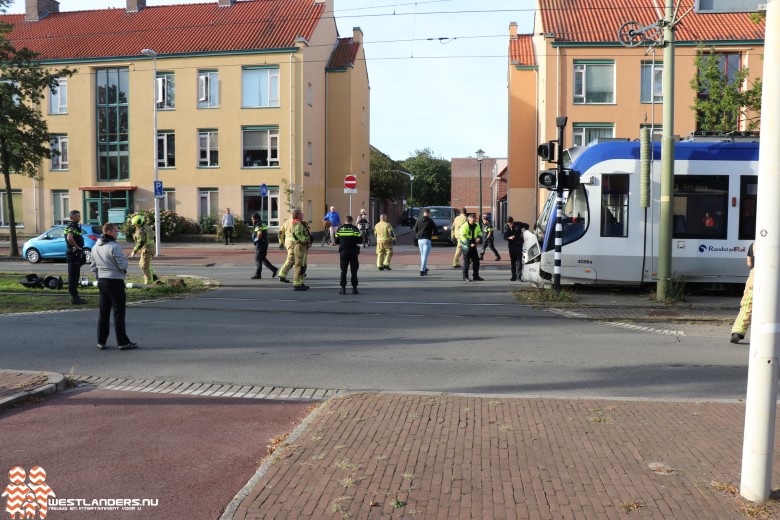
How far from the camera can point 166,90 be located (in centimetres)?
3722

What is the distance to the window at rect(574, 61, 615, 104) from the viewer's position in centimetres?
3462

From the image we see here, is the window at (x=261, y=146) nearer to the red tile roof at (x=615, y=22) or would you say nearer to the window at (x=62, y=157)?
the window at (x=62, y=157)

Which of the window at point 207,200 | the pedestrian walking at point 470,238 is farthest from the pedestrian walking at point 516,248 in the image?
the window at point 207,200

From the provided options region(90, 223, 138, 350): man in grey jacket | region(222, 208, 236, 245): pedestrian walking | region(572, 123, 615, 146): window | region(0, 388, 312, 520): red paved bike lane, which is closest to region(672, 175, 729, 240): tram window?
region(0, 388, 312, 520): red paved bike lane

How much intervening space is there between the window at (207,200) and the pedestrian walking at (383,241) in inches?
728

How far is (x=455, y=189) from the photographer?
88250 mm

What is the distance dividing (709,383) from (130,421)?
5.72 metres

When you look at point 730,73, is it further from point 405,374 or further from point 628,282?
point 405,374

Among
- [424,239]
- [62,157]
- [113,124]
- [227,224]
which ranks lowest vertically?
[424,239]

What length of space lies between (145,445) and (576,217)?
36.7 ft

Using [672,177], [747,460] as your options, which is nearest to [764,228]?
[747,460]

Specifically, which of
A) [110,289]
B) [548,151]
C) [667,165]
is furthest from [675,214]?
[110,289]

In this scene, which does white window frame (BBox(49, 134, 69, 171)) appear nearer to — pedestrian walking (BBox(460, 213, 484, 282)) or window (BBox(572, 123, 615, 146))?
window (BBox(572, 123, 615, 146))

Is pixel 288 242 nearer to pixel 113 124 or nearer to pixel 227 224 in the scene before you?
pixel 227 224
